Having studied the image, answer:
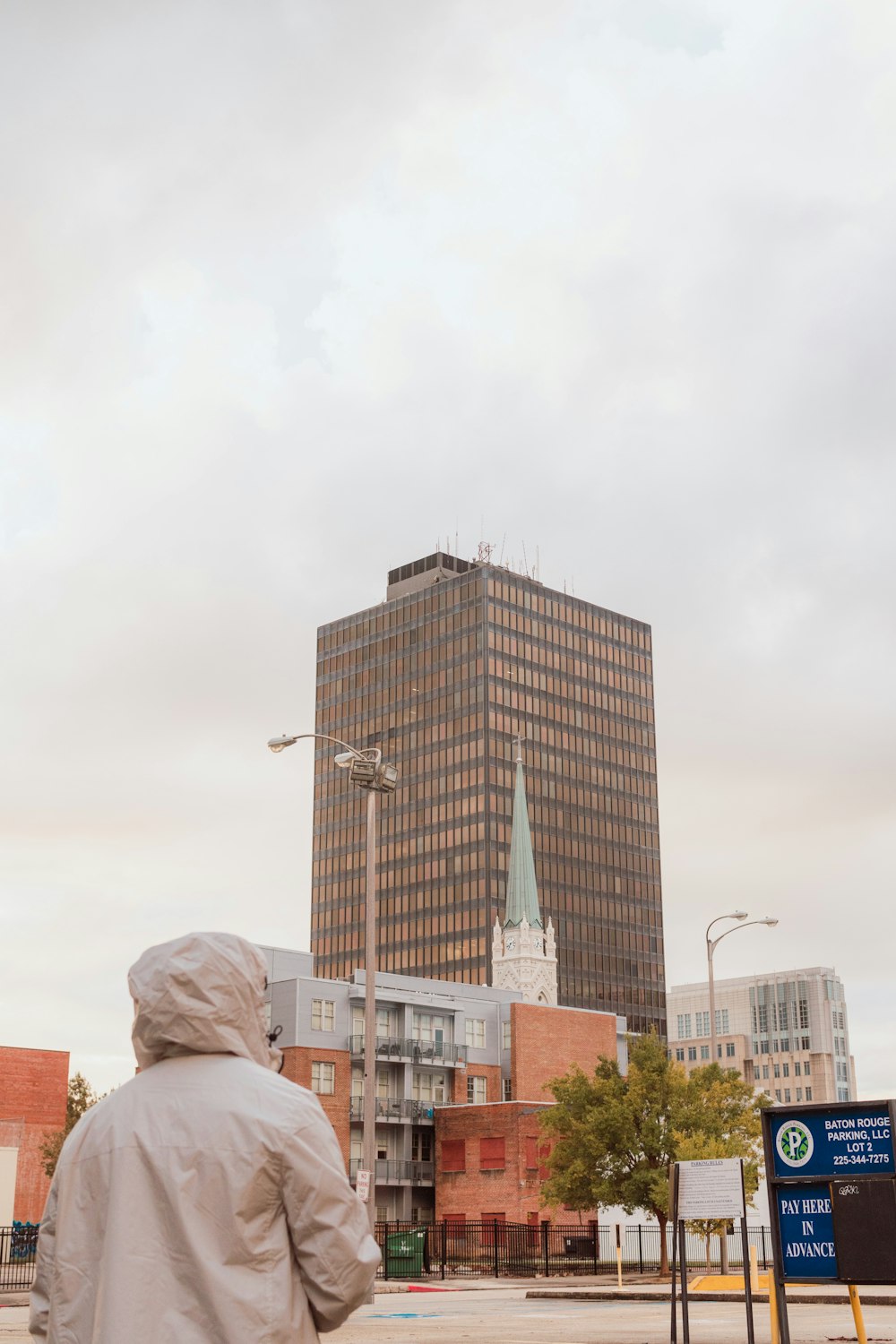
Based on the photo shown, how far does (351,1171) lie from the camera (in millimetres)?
70938

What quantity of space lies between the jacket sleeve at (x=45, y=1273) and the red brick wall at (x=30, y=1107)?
62.1m

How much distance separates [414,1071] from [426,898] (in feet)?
200

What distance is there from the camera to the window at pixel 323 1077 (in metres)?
64.8

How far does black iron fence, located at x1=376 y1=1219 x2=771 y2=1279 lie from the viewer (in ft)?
130

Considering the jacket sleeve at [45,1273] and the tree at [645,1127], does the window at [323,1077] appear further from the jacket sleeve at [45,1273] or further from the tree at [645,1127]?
the jacket sleeve at [45,1273]

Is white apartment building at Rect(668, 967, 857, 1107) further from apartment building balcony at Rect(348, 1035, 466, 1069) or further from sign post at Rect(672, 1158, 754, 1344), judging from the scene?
sign post at Rect(672, 1158, 754, 1344)

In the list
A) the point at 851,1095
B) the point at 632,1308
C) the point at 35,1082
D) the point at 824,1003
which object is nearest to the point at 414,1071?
the point at 35,1082

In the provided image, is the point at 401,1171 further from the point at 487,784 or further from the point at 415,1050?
the point at 487,784

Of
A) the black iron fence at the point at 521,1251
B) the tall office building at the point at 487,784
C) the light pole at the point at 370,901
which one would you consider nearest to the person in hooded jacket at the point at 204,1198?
the light pole at the point at 370,901

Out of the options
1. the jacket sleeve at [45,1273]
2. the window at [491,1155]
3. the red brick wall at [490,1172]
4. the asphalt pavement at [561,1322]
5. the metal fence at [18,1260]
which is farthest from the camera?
the window at [491,1155]

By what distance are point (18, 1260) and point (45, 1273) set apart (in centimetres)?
4473

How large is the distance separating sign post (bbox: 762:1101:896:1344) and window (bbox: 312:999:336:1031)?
2206 inches

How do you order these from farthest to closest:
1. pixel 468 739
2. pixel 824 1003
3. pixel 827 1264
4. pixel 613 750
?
pixel 824 1003
pixel 613 750
pixel 468 739
pixel 827 1264

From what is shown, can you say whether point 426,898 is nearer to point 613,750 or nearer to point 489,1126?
point 613,750
